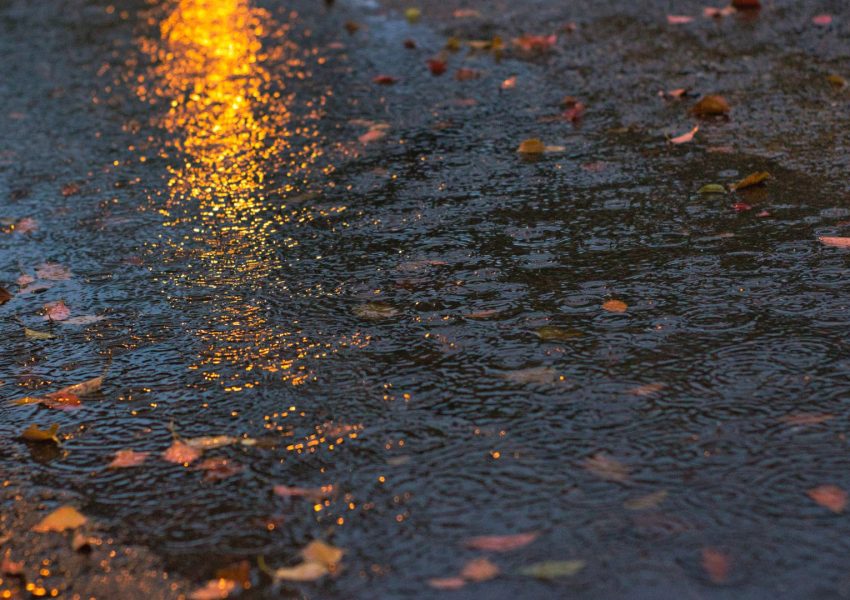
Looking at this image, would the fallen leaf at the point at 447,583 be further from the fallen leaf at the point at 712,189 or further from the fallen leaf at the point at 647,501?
Answer: the fallen leaf at the point at 712,189

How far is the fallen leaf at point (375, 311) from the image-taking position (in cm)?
331

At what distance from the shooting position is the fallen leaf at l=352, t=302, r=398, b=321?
130 inches

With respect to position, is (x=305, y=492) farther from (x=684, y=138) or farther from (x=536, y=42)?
(x=536, y=42)

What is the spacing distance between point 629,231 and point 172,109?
10.6 feet

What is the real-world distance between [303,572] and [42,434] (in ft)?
3.22

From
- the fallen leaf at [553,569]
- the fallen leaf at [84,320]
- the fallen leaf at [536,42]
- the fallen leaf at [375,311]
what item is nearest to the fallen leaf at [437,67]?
the fallen leaf at [536,42]

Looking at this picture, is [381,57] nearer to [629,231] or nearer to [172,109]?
[172,109]

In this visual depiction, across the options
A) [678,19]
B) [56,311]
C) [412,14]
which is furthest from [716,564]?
[412,14]

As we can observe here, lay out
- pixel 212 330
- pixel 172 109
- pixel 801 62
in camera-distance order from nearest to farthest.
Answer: pixel 212 330, pixel 801 62, pixel 172 109

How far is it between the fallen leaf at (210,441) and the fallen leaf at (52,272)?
1417mm

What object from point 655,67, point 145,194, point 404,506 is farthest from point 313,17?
point 404,506

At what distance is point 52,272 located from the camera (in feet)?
12.9

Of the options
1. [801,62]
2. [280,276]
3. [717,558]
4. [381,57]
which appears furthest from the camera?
[381,57]

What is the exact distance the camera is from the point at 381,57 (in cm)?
670
